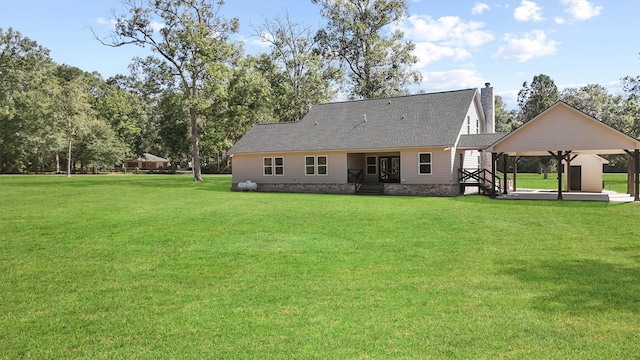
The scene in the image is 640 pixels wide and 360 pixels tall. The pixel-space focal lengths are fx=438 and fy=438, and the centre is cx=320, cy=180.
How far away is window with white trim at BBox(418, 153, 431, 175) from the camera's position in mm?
24859

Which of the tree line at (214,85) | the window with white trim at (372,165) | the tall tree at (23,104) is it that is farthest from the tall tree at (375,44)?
the tall tree at (23,104)

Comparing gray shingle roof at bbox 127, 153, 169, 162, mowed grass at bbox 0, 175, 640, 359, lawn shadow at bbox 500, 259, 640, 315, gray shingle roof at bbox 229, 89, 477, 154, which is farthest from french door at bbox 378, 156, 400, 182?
gray shingle roof at bbox 127, 153, 169, 162

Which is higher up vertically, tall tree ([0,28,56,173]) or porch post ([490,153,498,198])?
tall tree ([0,28,56,173])

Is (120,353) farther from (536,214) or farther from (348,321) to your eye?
(536,214)

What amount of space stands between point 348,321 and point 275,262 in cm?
334

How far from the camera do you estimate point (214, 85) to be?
125 feet

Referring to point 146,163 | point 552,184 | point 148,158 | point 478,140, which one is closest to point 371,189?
point 478,140

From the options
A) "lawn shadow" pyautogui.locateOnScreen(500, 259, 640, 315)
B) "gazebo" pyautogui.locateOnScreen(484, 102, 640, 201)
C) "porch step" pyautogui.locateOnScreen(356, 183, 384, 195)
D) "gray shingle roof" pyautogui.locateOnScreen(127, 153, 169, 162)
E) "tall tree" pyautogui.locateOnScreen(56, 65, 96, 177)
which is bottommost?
"lawn shadow" pyautogui.locateOnScreen(500, 259, 640, 315)

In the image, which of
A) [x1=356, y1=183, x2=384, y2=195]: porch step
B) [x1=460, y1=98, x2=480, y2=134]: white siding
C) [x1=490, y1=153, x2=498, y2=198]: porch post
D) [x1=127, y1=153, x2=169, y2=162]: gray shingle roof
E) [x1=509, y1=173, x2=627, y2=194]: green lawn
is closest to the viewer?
[x1=490, y1=153, x2=498, y2=198]: porch post

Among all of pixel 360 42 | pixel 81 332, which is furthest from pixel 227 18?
pixel 81 332

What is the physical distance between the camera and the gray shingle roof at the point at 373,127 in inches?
1007

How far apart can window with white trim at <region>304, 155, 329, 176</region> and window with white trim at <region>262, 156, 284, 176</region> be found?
1998mm

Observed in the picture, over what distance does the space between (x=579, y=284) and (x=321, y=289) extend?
4131 mm

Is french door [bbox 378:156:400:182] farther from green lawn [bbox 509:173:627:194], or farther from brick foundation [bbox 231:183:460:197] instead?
green lawn [bbox 509:173:627:194]
